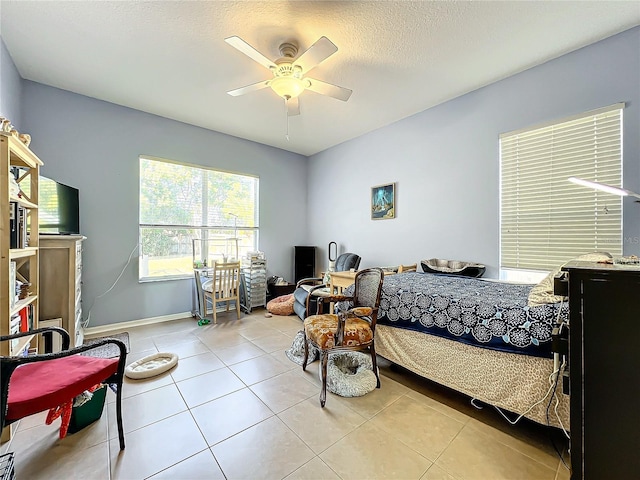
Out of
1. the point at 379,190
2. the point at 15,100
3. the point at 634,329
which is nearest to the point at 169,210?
the point at 15,100

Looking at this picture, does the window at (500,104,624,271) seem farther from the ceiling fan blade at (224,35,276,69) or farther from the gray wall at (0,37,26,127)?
the gray wall at (0,37,26,127)

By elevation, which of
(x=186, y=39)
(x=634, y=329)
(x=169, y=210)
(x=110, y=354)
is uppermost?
(x=186, y=39)

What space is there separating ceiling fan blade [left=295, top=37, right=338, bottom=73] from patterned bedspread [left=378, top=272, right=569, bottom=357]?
1965 mm

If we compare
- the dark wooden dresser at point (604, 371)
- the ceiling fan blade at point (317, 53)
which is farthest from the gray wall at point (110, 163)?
the dark wooden dresser at point (604, 371)

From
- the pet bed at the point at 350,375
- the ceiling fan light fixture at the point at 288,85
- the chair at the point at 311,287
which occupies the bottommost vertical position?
the pet bed at the point at 350,375

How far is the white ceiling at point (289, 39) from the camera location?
1913 millimetres

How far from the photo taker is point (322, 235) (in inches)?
201

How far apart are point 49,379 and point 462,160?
12.9 ft

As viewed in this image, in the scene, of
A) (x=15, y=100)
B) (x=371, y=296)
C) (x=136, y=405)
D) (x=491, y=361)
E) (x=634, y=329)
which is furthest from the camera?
(x=15, y=100)

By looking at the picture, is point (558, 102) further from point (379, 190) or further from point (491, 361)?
point (491, 361)

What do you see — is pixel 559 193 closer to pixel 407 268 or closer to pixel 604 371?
pixel 407 268

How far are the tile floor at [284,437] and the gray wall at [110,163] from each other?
5.87 ft

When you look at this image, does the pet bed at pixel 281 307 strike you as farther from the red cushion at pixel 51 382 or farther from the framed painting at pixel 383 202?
the red cushion at pixel 51 382

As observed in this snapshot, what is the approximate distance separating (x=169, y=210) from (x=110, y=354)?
2.01 metres
